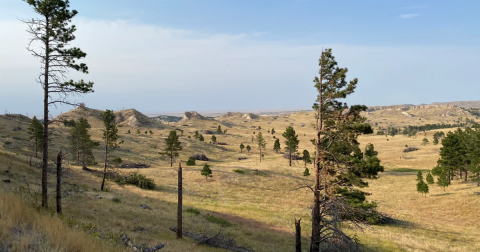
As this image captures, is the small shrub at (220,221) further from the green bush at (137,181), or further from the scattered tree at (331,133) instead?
the green bush at (137,181)

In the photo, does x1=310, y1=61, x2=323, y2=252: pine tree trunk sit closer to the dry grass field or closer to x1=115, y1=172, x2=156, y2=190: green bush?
the dry grass field

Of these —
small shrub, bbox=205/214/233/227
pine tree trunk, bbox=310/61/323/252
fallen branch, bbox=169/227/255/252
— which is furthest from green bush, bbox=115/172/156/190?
pine tree trunk, bbox=310/61/323/252

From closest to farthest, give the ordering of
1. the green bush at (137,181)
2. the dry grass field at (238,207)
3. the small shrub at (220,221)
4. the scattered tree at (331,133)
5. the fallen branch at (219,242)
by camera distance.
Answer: the scattered tree at (331,133) → the fallen branch at (219,242) → the dry grass field at (238,207) → the small shrub at (220,221) → the green bush at (137,181)

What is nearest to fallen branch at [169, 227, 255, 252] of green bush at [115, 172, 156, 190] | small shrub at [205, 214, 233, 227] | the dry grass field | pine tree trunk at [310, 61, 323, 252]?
the dry grass field

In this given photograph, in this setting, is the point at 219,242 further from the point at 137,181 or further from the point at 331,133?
the point at 137,181

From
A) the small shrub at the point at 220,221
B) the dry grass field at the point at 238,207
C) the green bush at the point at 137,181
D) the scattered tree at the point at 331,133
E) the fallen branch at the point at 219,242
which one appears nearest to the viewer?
the scattered tree at the point at 331,133

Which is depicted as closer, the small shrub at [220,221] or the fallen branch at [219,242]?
the fallen branch at [219,242]

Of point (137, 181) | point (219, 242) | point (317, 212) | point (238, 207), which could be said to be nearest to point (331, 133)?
point (317, 212)

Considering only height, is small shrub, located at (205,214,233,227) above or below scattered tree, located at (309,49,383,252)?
below

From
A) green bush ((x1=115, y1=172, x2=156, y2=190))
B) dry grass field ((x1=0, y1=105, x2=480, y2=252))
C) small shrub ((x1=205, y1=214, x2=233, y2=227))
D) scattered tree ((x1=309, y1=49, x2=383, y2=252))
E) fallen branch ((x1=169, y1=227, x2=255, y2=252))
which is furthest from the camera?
green bush ((x1=115, y1=172, x2=156, y2=190))

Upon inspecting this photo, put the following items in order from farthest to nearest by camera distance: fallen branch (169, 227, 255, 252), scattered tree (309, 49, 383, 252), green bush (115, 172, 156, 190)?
green bush (115, 172, 156, 190)
fallen branch (169, 227, 255, 252)
scattered tree (309, 49, 383, 252)

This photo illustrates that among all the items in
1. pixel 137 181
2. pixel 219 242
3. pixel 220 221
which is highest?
pixel 219 242

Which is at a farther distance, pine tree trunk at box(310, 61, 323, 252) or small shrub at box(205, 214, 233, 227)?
small shrub at box(205, 214, 233, 227)

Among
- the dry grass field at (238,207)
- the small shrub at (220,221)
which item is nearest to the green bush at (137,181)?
the dry grass field at (238,207)
